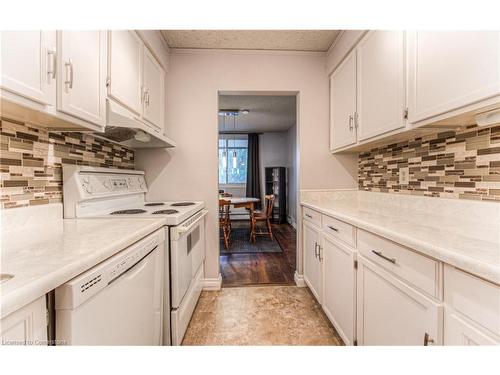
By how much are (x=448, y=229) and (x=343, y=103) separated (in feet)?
4.69

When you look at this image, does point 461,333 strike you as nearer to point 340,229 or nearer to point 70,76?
point 340,229

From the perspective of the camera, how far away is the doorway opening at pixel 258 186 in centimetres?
294

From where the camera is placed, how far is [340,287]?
153 centimetres

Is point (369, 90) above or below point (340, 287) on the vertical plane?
above

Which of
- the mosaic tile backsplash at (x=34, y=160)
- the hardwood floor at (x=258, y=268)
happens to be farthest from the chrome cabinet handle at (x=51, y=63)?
the hardwood floor at (x=258, y=268)

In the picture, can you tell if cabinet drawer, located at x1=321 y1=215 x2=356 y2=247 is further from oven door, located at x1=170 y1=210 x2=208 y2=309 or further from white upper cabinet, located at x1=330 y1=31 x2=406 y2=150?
oven door, located at x1=170 y1=210 x2=208 y2=309

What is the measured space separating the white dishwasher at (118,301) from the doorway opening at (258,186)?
1.35 m

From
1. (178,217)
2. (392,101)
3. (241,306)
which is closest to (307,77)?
(392,101)

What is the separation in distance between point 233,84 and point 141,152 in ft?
3.82

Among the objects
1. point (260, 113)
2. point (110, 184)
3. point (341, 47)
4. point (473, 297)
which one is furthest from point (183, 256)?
point (260, 113)

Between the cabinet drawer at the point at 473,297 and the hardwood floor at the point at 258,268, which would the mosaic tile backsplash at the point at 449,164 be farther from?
the hardwood floor at the point at 258,268

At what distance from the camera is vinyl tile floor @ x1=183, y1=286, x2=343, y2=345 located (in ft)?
5.33

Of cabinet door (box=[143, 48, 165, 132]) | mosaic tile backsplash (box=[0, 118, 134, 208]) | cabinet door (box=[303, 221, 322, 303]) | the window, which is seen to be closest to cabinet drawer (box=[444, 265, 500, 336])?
cabinet door (box=[303, 221, 322, 303])

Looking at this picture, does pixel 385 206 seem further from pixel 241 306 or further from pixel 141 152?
pixel 141 152
